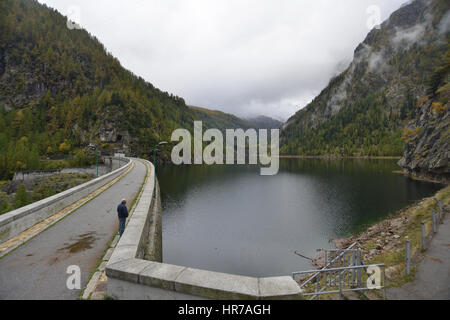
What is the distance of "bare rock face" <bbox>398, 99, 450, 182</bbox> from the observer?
47.8 meters

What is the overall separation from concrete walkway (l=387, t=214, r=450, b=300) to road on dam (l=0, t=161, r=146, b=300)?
10.6 m

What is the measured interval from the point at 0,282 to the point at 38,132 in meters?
141

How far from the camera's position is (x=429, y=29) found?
19862 centimetres

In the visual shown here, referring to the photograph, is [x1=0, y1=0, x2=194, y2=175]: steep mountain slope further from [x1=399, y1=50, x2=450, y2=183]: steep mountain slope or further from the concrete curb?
[x1=399, y1=50, x2=450, y2=183]: steep mountain slope

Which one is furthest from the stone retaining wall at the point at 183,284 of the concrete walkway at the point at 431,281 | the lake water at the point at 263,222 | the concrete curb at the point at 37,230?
the lake water at the point at 263,222

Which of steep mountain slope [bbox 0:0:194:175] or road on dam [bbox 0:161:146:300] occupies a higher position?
steep mountain slope [bbox 0:0:194:175]

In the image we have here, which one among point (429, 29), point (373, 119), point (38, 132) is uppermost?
point (429, 29)

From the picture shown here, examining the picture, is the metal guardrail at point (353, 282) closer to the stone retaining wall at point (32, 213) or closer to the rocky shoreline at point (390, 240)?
the rocky shoreline at point (390, 240)

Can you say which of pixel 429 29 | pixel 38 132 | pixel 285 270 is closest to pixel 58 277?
pixel 285 270

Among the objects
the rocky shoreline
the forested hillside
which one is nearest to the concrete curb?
the rocky shoreline

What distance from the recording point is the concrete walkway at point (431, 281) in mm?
7688
